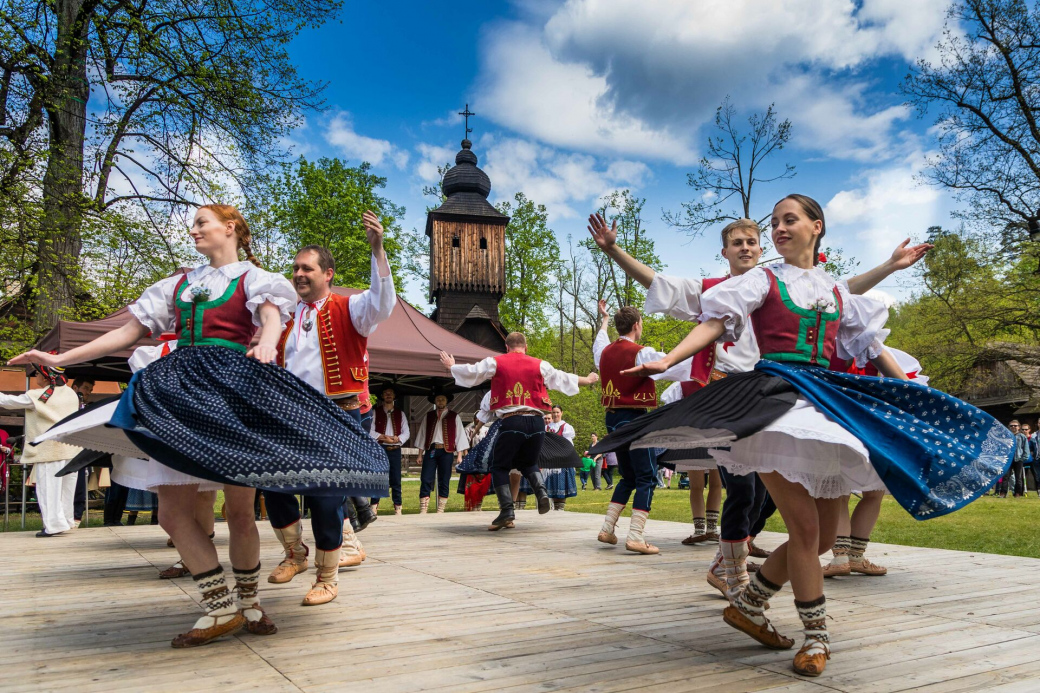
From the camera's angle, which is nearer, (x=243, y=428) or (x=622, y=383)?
(x=243, y=428)

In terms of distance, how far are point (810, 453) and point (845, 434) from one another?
206mm

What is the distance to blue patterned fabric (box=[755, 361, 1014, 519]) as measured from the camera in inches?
101

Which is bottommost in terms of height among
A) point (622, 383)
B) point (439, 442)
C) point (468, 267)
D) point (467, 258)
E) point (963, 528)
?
point (963, 528)

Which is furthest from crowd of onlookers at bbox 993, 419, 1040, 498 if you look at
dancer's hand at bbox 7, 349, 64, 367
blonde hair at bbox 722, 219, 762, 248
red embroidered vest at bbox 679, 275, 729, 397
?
dancer's hand at bbox 7, 349, 64, 367

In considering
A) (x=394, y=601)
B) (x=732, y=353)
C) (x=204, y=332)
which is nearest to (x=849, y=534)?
(x=732, y=353)

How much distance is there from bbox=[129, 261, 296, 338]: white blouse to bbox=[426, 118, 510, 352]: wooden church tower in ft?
125

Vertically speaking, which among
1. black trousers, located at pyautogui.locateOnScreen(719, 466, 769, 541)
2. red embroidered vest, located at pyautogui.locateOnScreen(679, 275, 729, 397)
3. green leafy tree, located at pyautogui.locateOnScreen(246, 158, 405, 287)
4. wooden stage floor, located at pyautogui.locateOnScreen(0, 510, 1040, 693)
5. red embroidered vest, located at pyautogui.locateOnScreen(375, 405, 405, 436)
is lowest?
wooden stage floor, located at pyautogui.locateOnScreen(0, 510, 1040, 693)

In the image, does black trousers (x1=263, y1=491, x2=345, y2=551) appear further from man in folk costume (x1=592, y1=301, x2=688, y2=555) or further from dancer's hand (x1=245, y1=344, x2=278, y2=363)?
man in folk costume (x1=592, y1=301, x2=688, y2=555)

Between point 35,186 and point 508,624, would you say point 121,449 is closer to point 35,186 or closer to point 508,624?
point 508,624

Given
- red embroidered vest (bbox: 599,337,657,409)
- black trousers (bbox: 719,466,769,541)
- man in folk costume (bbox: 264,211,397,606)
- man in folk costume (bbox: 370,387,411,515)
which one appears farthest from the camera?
man in folk costume (bbox: 370,387,411,515)

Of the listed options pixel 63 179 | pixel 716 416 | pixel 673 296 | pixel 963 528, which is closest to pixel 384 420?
pixel 63 179

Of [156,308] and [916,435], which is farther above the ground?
[156,308]

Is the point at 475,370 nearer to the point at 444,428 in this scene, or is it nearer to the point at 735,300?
the point at 444,428

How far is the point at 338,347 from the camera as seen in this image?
16.3 ft
